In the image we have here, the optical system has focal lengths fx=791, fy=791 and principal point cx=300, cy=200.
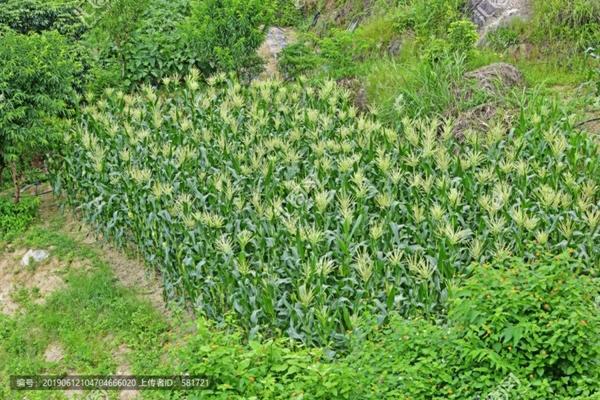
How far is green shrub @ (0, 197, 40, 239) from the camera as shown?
8.97 m

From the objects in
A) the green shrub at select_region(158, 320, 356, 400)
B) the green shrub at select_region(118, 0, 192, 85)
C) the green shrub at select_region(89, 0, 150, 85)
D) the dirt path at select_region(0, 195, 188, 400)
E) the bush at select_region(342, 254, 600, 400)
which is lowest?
the dirt path at select_region(0, 195, 188, 400)

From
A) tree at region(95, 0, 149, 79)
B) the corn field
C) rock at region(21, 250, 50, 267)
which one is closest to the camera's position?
the corn field

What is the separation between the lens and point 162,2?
13734 millimetres

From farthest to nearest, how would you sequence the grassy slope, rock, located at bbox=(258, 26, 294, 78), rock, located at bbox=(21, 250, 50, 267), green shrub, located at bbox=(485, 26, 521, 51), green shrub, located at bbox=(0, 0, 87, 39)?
rock, located at bbox=(258, 26, 294, 78)
green shrub, located at bbox=(0, 0, 87, 39)
green shrub, located at bbox=(485, 26, 521, 51)
rock, located at bbox=(21, 250, 50, 267)
the grassy slope

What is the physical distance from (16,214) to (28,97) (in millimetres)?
1354

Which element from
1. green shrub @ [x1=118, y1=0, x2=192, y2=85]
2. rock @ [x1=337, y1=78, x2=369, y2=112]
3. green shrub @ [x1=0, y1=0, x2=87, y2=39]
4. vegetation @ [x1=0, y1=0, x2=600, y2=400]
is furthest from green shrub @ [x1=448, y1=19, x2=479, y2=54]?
green shrub @ [x1=0, y1=0, x2=87, y2=39]

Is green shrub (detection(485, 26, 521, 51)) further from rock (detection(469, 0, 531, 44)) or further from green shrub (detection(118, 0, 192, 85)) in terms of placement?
green shrub (detection(118, 0, 192, 85))

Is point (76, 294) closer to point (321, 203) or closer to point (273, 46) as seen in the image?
point (321, 203)

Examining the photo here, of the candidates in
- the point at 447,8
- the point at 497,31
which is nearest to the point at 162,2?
the point at 447,8

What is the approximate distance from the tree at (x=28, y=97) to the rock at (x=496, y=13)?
6.07 meters

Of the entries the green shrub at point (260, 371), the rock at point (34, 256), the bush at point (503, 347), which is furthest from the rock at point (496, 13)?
the green shrub at point (260, 371)

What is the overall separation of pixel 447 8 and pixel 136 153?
564cm

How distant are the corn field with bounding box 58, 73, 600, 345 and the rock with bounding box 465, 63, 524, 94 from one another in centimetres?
105

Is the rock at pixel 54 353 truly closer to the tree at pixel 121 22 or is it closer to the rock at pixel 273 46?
the tree at pixel 121 22
